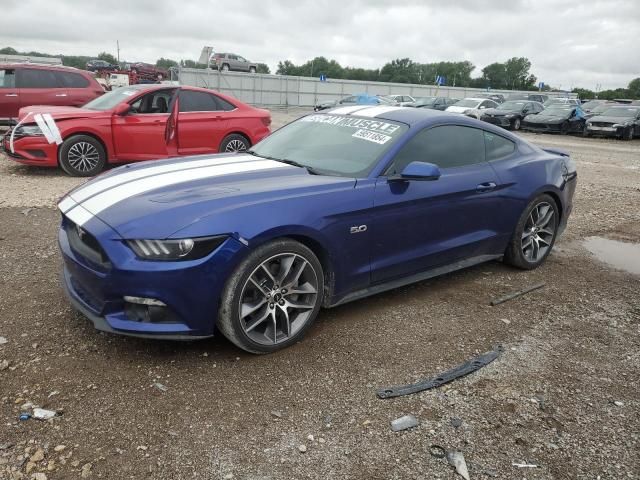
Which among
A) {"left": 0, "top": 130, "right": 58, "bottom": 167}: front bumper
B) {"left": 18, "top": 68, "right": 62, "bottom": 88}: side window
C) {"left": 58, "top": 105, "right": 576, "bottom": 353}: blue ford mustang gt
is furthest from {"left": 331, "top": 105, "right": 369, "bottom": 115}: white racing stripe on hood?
{"left": 18, "top": 68, "right": 62, "bottom": 88}: side window

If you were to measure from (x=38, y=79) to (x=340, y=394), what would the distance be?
38.6 ft

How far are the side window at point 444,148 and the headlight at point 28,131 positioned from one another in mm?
6470

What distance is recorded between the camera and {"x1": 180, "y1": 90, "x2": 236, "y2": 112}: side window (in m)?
8.85

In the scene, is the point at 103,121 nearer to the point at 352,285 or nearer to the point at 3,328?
the point at 3,328

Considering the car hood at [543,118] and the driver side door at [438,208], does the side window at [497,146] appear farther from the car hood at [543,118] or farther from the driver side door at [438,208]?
the car hood at [543,118]

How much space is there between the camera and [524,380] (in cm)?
315

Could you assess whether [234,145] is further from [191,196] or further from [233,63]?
[233,63]

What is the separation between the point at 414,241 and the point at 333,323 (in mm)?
852

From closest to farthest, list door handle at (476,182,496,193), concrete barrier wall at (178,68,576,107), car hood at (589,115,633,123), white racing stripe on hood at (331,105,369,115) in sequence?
door handle at (476,182,496,193)
white racing stripe on hood at (331,105,369,115)
car hood at (589,115,633,123)
concrete barrier wall at (178,68,576,107)

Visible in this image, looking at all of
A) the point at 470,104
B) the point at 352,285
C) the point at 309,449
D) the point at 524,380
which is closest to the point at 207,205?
the point at 352,285

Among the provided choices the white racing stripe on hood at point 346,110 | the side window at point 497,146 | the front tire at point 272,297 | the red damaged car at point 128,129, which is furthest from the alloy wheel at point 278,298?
the red damaged car at point 128,129

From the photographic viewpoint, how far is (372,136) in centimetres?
399

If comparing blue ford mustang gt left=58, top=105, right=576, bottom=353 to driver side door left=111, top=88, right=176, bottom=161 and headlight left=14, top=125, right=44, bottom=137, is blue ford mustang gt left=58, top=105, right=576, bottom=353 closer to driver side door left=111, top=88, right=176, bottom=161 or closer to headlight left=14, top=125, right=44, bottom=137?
driver side door left=111, top=88, right=176, bottom=161

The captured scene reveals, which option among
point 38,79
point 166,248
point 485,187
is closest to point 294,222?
point 166,248
